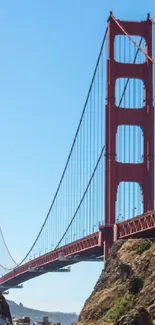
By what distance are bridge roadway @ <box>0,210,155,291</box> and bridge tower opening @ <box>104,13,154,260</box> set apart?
2.19 meters

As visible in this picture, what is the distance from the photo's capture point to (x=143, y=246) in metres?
53.3

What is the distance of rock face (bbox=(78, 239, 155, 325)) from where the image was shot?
1773 inches

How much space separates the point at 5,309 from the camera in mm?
22312

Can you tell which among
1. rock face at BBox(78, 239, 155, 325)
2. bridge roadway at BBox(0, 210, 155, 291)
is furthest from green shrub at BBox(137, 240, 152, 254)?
bridge roadway at BBox(0, 210, 155, 291)

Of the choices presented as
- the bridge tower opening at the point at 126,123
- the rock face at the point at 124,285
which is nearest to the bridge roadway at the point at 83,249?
the rock face at the point at 124,285

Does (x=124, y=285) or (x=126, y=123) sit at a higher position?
(x=126, y=123)

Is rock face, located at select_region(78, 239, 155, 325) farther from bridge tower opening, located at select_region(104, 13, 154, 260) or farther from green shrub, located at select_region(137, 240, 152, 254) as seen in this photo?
bridge tower opening, located at select_region(104, 13, 154, 260)

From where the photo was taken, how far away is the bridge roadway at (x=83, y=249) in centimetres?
5803

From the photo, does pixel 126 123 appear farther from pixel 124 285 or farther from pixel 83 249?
pixel 124 285

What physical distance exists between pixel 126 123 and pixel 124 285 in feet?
64.7

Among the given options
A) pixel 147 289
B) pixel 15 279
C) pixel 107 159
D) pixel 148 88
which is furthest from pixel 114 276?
pixel 15 279

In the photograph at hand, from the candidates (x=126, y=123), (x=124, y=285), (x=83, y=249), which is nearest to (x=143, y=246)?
(x=124, y=285)

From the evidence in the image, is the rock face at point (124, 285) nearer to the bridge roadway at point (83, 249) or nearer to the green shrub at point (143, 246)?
the green shrub at point (143, 246)

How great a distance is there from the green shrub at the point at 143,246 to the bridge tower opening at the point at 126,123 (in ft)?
35.1
